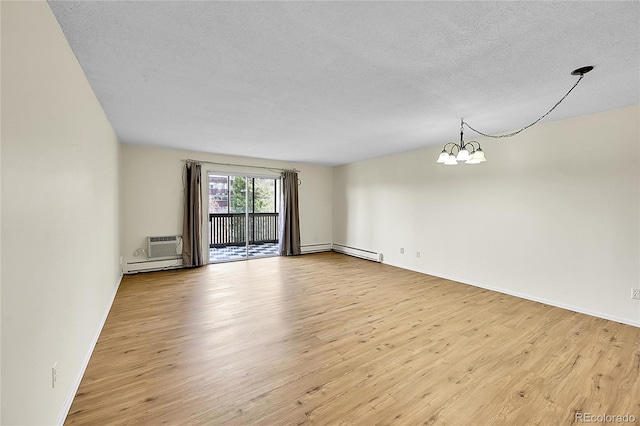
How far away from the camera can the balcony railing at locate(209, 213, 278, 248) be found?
7.21 meters

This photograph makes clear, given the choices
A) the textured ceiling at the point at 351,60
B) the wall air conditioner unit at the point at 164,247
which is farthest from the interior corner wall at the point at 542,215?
the wall air conditioner unit at the point at 164,247

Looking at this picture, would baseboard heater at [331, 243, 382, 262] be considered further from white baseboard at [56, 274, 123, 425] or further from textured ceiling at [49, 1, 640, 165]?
white baseboard at [56, 274, 123, 425]

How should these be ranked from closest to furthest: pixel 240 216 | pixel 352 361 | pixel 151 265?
pixel 352 361, pixel 151 265, pixel 240 216

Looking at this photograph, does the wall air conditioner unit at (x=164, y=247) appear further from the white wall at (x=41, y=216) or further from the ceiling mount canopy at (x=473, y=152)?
the ceiling mount canopy at (x=473, y=152)

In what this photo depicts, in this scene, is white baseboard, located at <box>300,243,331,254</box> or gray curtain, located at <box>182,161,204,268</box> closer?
gray curtain, located at <box>182,161,204,268</box>

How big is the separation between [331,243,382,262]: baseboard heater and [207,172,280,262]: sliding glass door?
1.67 metres

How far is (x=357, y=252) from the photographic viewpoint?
664 centimetres

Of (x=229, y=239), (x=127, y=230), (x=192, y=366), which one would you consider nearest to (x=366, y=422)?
(x=192, y=366)

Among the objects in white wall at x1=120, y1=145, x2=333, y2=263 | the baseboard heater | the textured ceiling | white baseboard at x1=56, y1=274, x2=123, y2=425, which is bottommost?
white baseboard at x1=56, y1=274, x2=123, y2=425

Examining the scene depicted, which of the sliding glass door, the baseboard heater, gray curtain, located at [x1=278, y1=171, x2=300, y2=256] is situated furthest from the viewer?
the sliding glass door

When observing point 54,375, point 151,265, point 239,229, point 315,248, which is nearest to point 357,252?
point 315,248

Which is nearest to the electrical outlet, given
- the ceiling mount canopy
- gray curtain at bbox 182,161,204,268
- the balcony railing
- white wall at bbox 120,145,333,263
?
the ceiling mount canopy

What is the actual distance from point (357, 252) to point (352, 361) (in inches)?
176

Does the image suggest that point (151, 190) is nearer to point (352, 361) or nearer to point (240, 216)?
point (240, 216)
